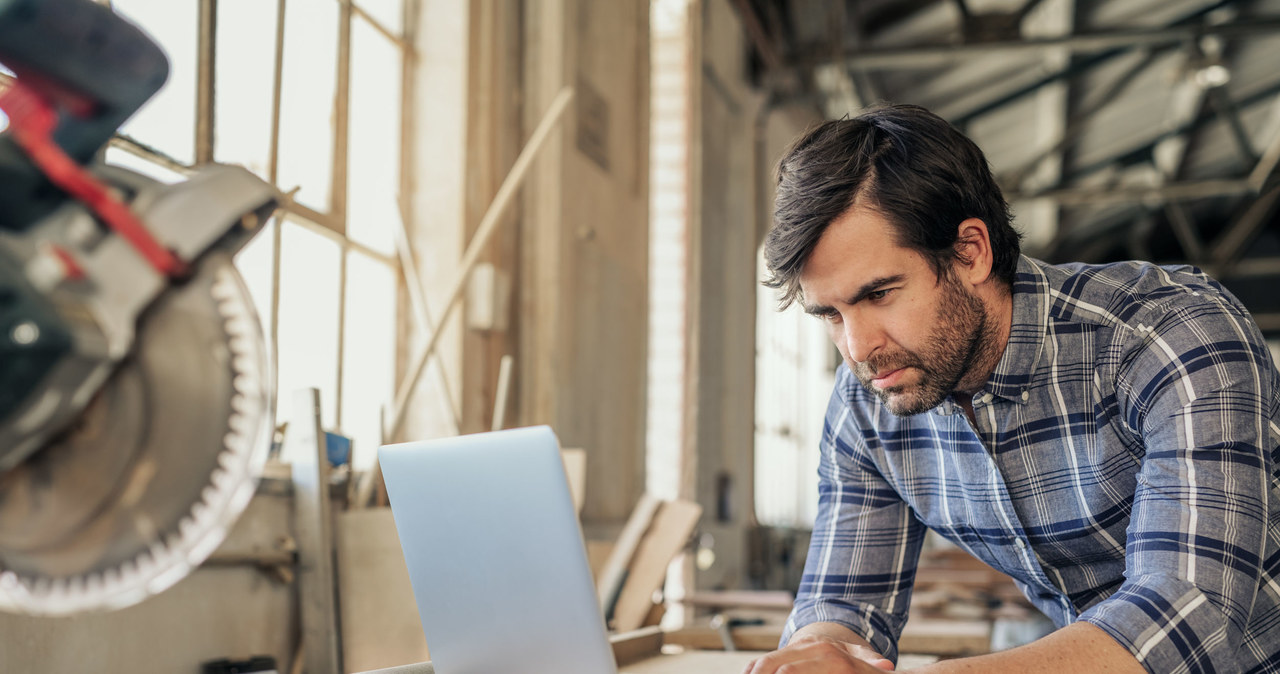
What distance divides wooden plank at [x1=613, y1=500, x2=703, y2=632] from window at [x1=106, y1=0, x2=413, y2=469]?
738 millimetres

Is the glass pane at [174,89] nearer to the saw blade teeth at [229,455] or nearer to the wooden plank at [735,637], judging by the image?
the wooden plank at [735,637]

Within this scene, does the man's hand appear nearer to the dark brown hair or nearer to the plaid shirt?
the plaid shirt

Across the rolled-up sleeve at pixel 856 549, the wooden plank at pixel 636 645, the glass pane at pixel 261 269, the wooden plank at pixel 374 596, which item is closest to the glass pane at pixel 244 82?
the glass pane at pixel 261 269

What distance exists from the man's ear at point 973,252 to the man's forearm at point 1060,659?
54 centimetres

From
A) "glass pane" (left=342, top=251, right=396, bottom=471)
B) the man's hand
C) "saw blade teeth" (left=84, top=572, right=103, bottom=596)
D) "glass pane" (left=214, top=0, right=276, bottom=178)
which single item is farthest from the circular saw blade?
"glass pane" (left=342, top=251, right=396, bottom=471)

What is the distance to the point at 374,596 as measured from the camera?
7.57 feet

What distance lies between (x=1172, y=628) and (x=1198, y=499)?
15 cm

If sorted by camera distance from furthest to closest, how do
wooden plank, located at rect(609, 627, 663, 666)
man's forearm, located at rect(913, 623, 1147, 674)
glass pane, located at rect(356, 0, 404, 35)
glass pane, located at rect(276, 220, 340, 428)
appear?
glass pane, located at rect(356, 0, 404, 35), glass pane, located at rect(276, 220, 340, 428), wooden plank, located at rect(609, 627, 663, 666), man's forearm, located at rect(913, 623, 1147, 674)

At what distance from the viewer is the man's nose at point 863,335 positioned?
149 centimetres

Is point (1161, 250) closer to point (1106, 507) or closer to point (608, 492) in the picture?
point (608, 492)

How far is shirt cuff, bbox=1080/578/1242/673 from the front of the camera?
1169mm

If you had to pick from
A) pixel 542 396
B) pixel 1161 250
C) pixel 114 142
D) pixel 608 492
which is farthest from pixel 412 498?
pixel 1161 250

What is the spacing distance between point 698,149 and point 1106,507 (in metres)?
4.26

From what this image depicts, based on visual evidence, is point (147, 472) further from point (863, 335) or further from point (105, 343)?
point (863, 335)
